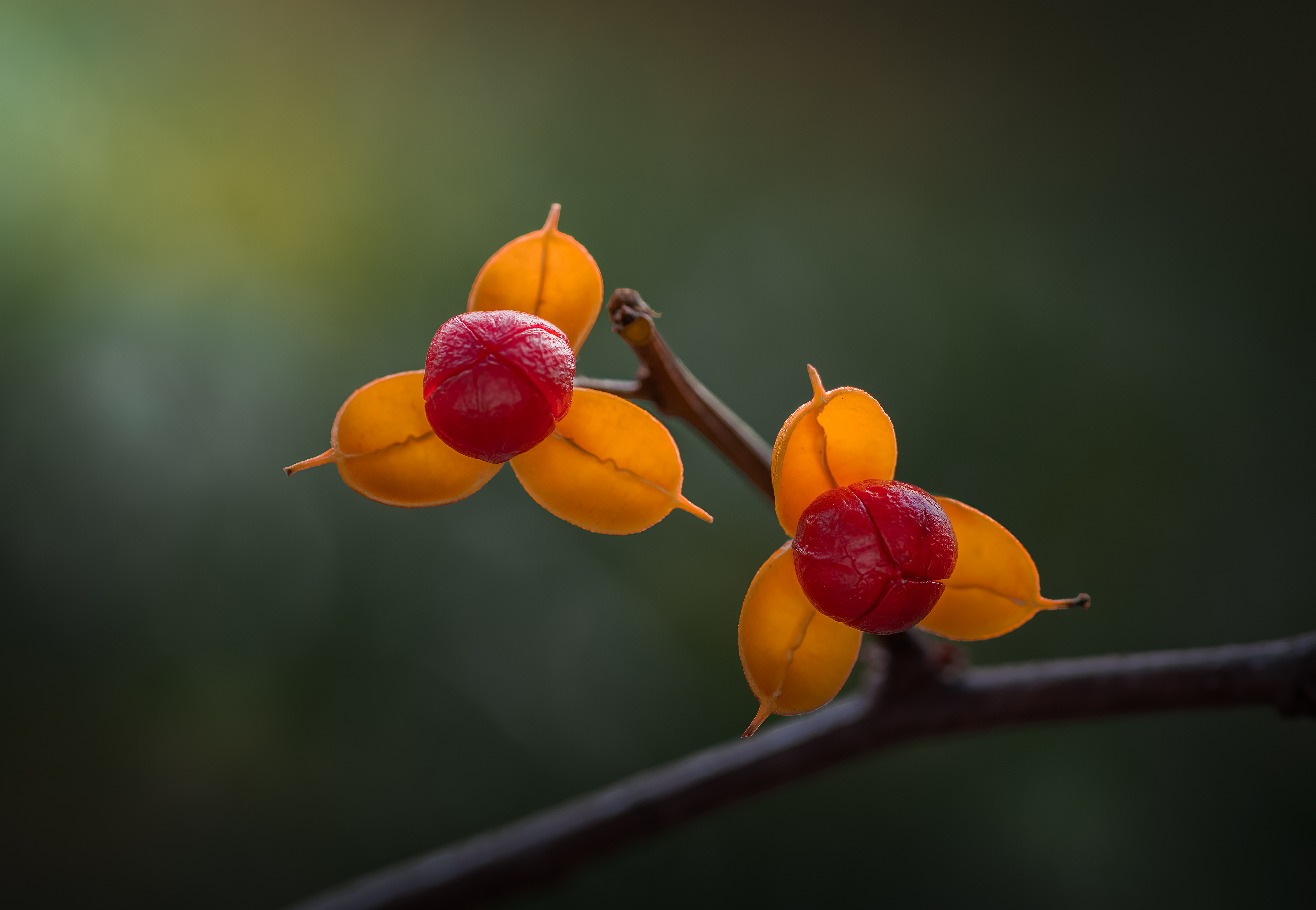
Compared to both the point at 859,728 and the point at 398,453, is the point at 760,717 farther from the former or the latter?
the point at 859,728

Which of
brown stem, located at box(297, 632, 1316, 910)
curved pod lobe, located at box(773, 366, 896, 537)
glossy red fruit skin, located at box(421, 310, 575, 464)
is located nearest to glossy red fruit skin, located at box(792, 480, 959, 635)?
curved pod lobe, located at box(773, 366, 896, 537)

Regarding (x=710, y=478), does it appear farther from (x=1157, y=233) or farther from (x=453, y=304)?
(x=1157, y=233)

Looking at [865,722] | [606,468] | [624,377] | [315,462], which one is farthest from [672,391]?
[624,377]

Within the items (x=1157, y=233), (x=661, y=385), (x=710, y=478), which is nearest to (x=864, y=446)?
(x=661, y=385)

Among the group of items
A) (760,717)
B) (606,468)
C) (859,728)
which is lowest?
(859,728)

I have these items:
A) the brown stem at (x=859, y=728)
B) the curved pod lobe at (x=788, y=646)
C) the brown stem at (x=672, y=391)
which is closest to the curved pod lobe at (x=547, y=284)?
the brown stem at (x=672, y=391)
